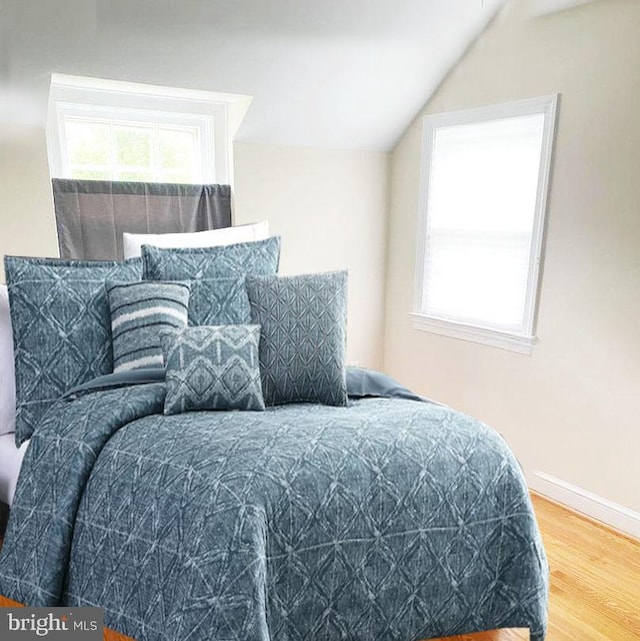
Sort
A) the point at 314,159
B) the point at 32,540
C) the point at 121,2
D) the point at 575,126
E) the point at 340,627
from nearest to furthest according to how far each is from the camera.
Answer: the point at 340,627
the point at 32,540
the point at 121,2
the point at 575,126
the point at 314,159

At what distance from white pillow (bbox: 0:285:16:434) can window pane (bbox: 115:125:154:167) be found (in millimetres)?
1315

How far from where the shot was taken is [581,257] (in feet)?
9.04

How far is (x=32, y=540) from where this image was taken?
1.80 metres

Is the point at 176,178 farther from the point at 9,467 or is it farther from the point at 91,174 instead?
the point at 9,467

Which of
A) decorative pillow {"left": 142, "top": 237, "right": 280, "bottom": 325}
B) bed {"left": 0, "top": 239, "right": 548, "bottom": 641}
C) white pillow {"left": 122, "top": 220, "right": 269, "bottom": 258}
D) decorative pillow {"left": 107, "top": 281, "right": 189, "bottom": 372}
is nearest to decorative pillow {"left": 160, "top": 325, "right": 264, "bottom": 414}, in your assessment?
bed {"left": 0, "top": 239, "right": 548, "bottom": 641}

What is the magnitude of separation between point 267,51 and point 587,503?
2670 millimetres

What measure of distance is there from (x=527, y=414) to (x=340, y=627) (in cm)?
183

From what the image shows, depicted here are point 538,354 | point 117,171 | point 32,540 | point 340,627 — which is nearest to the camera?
point 340,627

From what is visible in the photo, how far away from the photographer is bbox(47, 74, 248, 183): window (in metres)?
3.06

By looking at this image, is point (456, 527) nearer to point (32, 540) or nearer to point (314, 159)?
point (32, 540)

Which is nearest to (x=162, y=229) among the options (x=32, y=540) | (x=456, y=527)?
(x=32, y=540)

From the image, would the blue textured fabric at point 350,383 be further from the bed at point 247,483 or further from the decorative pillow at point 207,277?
the decorative pillow at point 207,277

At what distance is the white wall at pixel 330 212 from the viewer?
3.51 m

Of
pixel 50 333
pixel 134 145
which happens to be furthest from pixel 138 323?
pixel 134 145
